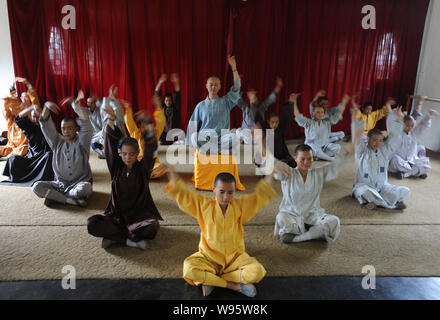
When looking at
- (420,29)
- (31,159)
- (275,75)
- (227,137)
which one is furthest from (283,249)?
(420,29)

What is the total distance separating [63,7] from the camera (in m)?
5.35

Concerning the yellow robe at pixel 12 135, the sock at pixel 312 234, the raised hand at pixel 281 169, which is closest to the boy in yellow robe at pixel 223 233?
the raised hand at pixel 281 169

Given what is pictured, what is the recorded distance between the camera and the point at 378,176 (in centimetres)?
335

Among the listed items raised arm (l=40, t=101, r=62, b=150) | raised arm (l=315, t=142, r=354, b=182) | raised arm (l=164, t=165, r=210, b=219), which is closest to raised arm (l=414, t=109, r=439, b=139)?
raised arm (l=315, t=142, r=354, b=182)

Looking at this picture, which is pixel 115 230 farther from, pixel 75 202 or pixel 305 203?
pixel 305 203

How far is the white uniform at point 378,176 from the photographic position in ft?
10.6

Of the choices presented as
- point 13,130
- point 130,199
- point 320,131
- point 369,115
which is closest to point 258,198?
point 130,199

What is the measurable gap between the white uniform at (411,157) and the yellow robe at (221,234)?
3.05 m

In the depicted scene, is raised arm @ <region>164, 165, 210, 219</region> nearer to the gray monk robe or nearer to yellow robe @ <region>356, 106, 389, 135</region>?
the gray monk robe

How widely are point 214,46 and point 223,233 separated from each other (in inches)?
177

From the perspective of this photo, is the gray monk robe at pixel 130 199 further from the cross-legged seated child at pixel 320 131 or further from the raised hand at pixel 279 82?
the raised hand at pixel 279 82

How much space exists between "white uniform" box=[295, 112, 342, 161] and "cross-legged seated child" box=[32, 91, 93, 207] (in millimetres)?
3019

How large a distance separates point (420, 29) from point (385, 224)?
4.76 metres
